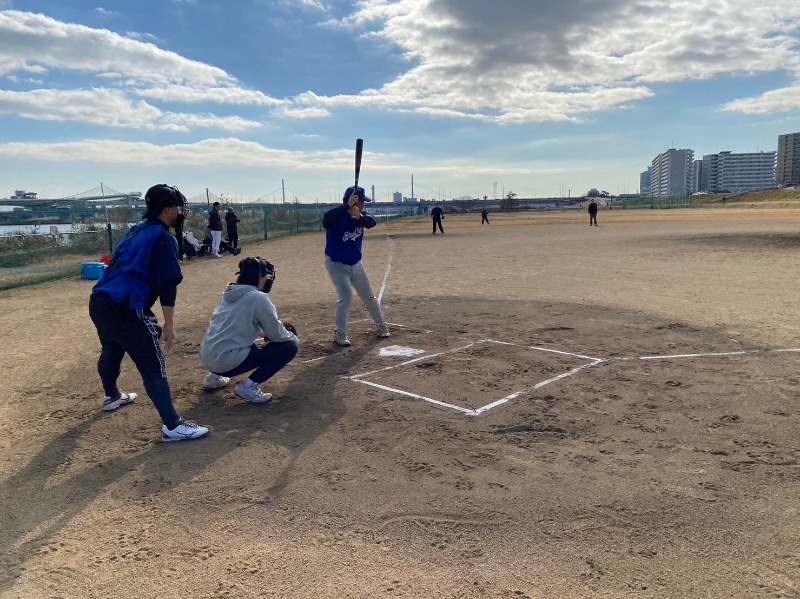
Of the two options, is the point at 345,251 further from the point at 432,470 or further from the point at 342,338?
the point at 432,470

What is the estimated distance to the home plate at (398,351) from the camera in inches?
269

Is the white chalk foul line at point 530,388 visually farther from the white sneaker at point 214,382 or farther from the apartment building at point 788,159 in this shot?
the apartment building at point 788,159

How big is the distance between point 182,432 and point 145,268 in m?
1.26

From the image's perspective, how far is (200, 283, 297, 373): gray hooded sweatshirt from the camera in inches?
195

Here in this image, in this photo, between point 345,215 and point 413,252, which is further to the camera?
point 413,252

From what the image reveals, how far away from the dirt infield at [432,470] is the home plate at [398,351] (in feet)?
0.24

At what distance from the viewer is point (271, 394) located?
17.8 feet

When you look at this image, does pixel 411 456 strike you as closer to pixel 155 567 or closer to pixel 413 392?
pixel 413 392

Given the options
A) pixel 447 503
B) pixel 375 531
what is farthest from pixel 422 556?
pixel 447 503

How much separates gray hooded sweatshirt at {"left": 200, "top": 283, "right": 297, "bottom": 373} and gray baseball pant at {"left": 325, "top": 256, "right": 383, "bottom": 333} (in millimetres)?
2247

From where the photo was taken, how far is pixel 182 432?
14.4 feet

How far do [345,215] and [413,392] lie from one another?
268cm

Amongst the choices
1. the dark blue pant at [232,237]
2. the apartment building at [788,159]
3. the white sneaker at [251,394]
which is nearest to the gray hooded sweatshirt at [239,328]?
the white sneaker at [251,394]

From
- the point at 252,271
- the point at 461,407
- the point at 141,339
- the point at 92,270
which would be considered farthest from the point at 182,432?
the point at 92,270
